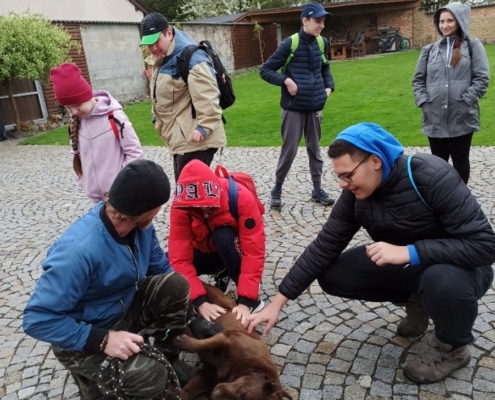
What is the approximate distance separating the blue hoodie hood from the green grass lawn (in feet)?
18.3

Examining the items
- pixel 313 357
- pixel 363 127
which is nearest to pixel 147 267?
pixel 313 357

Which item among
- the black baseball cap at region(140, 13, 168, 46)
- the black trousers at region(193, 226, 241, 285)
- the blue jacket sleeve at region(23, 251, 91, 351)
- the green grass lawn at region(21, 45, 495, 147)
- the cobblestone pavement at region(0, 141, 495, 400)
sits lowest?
the cobblestone pavement at region(0, 141, 495, 400)

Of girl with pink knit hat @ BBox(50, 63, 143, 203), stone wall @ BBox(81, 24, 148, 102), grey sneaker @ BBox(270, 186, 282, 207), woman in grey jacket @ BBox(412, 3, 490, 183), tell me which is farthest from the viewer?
stone wall @ BBox(81, 24, 148, 102)

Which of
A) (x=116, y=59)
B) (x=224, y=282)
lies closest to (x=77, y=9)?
(x=116, y=59)

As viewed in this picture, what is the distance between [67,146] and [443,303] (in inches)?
411

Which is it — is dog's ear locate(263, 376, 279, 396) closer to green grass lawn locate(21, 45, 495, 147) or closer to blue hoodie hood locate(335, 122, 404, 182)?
blue hoodie hood locate(335, 122, 404, 182)

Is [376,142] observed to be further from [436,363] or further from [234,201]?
[436,363]

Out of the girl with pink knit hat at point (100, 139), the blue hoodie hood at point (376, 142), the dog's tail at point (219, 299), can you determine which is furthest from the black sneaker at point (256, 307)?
the girl with pink knit hat at point (100, 139)

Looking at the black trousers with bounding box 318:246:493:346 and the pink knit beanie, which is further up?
the pink knit beanie

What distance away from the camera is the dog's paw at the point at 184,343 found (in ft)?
8.14

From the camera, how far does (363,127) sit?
2.41 m

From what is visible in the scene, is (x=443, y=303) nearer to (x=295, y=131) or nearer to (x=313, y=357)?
(x=313, y=357)

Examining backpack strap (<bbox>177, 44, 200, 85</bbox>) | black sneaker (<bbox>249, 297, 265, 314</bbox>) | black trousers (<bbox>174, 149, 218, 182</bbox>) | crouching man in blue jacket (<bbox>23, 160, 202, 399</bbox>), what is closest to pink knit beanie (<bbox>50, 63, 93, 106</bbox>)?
backpack strap (<bbox>177, 44, 200, 85</bbox>)

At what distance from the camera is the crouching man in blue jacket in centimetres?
212
